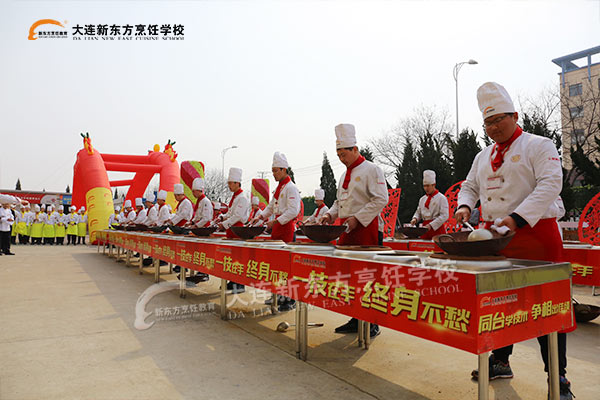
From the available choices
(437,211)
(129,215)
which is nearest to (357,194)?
(437,211)

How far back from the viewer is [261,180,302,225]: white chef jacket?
465 cm

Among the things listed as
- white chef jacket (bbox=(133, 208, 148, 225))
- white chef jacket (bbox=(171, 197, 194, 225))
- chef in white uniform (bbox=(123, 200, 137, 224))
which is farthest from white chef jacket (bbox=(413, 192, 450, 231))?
chef in white uniform (bbox=(123, 200, 137, 224))

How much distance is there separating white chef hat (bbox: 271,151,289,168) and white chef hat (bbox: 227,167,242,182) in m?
1.48

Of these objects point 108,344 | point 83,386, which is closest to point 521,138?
point 83,386

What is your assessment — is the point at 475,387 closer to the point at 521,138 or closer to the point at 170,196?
the point at 521,138

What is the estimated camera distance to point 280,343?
11.1 feet

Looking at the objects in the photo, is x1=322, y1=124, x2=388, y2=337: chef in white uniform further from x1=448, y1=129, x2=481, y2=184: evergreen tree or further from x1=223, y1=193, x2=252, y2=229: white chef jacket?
x1=448, y1=129, x2=481, y2=184: evergreen tree

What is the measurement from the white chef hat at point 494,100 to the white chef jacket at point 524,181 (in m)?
0.20

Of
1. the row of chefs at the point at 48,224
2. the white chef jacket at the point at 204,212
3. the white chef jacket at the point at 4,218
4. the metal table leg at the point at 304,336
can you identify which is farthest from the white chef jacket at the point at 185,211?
the row of chefs at the point at 48,224

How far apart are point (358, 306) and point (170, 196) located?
16866mm

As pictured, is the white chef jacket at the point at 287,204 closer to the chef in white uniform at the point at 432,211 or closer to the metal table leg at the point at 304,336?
the metal table leg at the point at 304,336

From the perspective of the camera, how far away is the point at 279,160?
4.80m

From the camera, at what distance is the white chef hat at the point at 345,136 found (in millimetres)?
3348

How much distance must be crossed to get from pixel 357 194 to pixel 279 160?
5.52 feet
